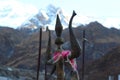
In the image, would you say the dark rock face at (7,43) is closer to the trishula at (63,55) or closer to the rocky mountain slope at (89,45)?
the rocky mountain slope at (89,45)

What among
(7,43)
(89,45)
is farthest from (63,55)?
(7,43)

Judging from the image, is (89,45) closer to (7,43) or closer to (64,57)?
(7,43)

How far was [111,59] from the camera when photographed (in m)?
72.3

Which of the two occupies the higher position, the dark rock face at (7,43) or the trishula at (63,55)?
the trishula at (63,55)

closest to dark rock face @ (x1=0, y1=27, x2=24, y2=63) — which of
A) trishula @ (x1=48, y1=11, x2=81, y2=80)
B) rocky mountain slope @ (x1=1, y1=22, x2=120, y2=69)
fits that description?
rocky mountain slope @ (x1=1, y1=22, x2=120, y2=69)

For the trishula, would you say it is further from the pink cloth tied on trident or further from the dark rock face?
the dark rock face

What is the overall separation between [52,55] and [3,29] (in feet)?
406

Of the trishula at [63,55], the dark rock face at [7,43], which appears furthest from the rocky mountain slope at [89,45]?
the trishula at [63,55]

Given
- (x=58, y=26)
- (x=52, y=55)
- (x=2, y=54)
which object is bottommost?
(x=2, y=54)

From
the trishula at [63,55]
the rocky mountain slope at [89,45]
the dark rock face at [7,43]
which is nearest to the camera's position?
the trishula at [63,55]

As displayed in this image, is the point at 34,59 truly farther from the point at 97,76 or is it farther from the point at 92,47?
the point at 97,76

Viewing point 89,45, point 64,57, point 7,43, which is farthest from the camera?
point 7,43

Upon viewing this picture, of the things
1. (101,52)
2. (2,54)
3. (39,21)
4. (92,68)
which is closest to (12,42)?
(2,54)

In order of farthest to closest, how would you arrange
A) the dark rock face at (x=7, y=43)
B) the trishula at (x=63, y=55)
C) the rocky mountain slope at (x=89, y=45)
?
the dark rock face at (x=7, y=43)
the rocky mountain slope at (x=89, y=45)
the trishula at (x=63, y=55)
